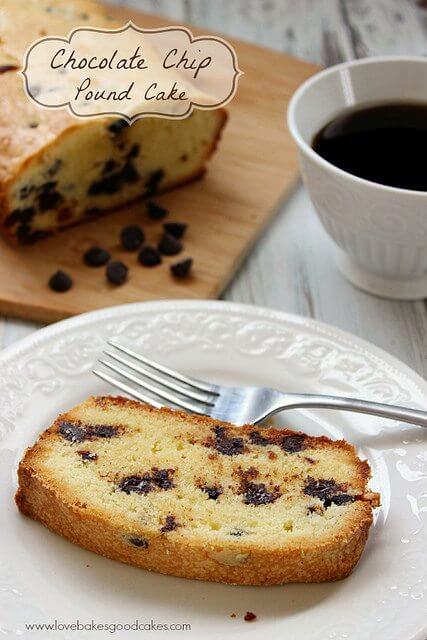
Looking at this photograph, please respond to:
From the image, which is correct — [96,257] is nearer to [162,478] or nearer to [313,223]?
[313,223]

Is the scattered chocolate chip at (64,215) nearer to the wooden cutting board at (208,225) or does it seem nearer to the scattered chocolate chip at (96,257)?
the wooden cutting board at (208,225)

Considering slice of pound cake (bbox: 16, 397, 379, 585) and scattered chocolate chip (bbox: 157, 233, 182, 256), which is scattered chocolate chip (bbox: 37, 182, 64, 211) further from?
slice of pound cake (bbox: 16, 397, 379, 585)

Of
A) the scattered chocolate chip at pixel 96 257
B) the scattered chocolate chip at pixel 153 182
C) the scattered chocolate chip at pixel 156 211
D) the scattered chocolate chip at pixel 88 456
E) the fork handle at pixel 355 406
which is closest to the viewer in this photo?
the scattered chocolate chip at pixel 88 456

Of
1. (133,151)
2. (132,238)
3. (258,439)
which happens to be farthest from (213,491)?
(133,151)

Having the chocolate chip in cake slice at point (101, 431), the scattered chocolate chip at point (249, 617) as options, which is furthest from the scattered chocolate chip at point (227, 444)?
the scattered chocolate chip at point (249, 617)

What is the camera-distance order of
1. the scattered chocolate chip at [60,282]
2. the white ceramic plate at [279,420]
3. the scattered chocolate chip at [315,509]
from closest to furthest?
the white ceramic plate at [279,420], the scattered chocolate chip at [315,509], the scattered chocolate chip at [60,282]

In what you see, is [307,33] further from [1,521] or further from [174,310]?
[1,521]
